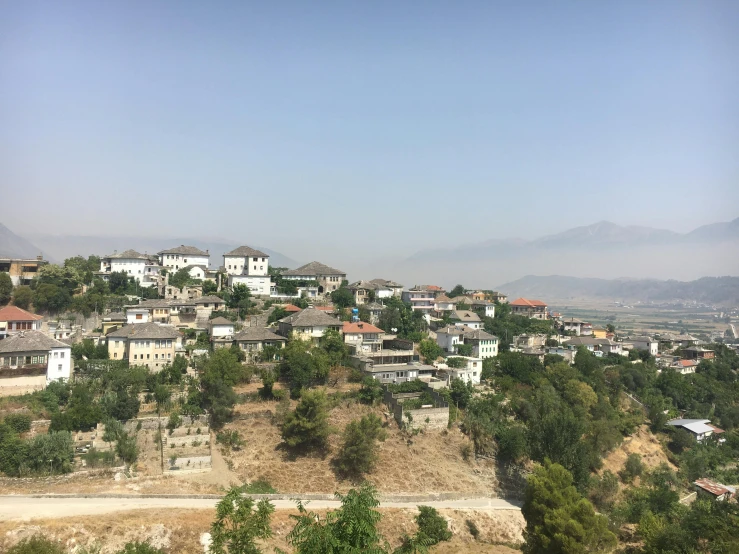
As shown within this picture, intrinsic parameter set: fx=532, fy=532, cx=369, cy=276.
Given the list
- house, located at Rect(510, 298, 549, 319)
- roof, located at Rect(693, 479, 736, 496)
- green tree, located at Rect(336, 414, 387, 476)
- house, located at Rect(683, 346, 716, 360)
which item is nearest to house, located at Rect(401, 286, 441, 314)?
house, located at Rect(510, 298, 549, 319)

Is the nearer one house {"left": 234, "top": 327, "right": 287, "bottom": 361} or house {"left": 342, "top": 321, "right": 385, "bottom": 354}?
house {"left": 234, "top": 327, "right": 287, "bottom": 361}

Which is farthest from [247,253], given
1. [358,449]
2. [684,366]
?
[684,366]

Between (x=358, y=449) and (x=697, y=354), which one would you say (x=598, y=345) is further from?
(x=358, y=449)

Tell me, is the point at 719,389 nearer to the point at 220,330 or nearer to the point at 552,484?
the point at 552,484

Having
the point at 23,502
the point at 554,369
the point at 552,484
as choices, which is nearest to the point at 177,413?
the point at 23,502

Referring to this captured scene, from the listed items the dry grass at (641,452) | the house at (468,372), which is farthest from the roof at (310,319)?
the dry grass at (641,452)

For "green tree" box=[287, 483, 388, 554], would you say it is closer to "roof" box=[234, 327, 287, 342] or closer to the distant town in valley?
the distant town in valley
